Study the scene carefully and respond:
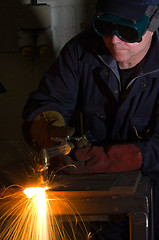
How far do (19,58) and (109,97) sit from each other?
1.13 meters

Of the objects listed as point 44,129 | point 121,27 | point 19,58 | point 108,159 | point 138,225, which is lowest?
point 138,225

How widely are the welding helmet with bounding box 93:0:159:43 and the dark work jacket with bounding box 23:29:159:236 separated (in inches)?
8.0

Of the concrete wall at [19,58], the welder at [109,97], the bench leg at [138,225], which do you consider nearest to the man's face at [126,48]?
the welder at [109,97]

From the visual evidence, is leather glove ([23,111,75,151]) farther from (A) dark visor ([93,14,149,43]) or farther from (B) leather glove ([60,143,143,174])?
(A) dark visor ([93,14,149,43])

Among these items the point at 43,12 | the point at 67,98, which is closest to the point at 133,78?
the point at 67,98

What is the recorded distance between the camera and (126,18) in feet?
5.35

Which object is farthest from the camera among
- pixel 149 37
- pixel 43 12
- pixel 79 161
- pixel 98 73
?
pixel 43 12

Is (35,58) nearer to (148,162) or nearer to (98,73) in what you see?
(98,73)

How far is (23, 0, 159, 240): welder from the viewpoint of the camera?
5.40ft

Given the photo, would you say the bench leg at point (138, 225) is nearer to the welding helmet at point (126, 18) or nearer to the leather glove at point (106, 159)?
the leather glove at point (106, 159)

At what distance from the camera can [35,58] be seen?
2.84m

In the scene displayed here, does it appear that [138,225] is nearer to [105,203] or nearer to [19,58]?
[105,203]

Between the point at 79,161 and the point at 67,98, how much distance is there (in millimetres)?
464

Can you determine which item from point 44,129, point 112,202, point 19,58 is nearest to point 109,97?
point 44,129
